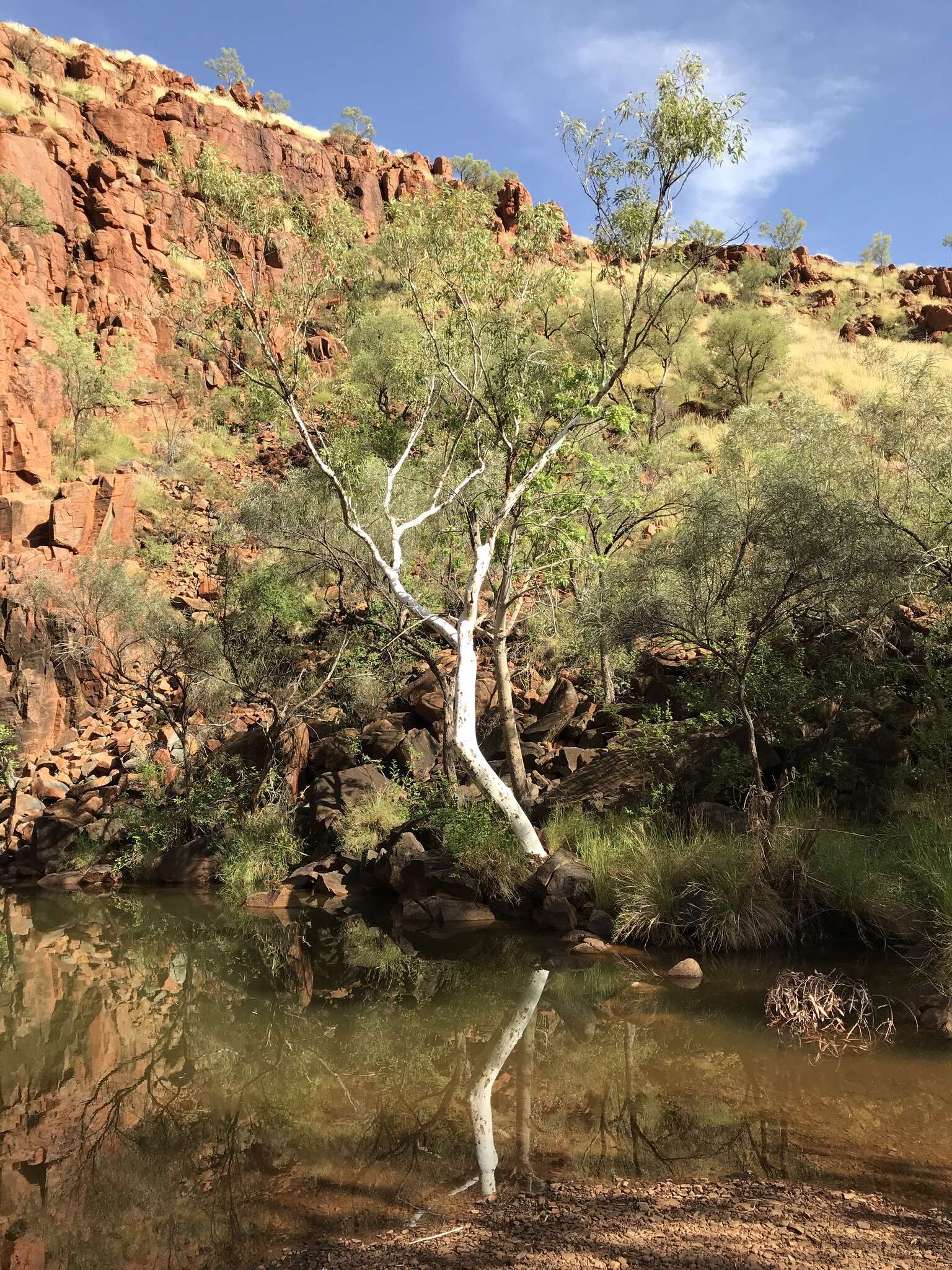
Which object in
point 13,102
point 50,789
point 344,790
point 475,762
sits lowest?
point 344,790

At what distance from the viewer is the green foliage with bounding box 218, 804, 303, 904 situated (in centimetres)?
1262

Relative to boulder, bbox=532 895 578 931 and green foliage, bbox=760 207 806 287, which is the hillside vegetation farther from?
green foliage, bbox=760 207 806 287

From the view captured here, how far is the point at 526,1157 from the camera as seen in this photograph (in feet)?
14.6

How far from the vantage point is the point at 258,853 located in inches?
510

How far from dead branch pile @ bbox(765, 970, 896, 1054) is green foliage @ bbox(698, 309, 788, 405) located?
1118 inches

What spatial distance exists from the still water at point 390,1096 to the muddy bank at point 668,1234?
227mm

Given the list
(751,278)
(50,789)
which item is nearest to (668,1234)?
(50,789)

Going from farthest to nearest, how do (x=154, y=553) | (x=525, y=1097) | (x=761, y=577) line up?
(x=154, y=553)
(x=761, y=577)
(x=525, y=1097)

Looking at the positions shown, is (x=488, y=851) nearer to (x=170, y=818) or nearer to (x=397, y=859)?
(x=397, y=859)

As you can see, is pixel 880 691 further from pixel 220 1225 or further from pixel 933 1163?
pixel 220 1225

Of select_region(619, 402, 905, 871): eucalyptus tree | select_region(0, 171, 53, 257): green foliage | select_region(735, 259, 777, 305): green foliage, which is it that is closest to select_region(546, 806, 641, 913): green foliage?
select_region(619, 402, 905, 871): eucalyptus tree

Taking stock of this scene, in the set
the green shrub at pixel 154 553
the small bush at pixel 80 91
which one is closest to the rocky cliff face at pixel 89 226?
the small bush at pixel 80 91

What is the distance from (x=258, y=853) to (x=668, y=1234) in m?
10.5

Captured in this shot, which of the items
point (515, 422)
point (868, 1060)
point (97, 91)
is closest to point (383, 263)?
point (515, 422)
